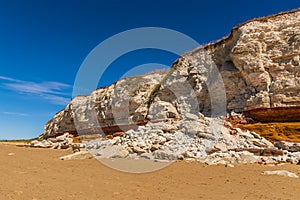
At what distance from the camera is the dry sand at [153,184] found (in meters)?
5.95

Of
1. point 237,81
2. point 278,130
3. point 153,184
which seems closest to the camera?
point 153,184

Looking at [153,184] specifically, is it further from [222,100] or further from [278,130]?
[222,100]

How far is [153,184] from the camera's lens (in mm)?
7387

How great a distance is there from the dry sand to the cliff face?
8.26m

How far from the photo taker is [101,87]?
4238cm

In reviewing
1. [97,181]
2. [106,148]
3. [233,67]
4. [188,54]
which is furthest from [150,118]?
[97,181]

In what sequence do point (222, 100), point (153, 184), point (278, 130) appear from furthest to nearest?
point (222, 100)
point (278, 130)
point (153, 184)

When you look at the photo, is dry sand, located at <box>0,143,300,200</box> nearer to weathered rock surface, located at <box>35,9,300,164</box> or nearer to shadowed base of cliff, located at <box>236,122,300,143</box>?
weathered rock surface, located at <box>35,9,300,164</box>

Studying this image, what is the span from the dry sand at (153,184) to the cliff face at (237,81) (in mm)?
8258

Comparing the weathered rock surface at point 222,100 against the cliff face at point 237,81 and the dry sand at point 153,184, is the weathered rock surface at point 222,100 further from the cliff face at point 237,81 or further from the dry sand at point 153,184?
the dry sand at point 153,184

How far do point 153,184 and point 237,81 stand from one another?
1424 centimetres

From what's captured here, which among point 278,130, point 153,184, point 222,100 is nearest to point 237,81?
point 222,100

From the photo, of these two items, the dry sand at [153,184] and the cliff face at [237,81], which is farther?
the cliff face at [237,81]

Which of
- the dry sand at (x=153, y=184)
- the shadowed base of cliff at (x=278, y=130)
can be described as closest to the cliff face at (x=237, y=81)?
the shadowed base of cliff at (x=278, y=130)
